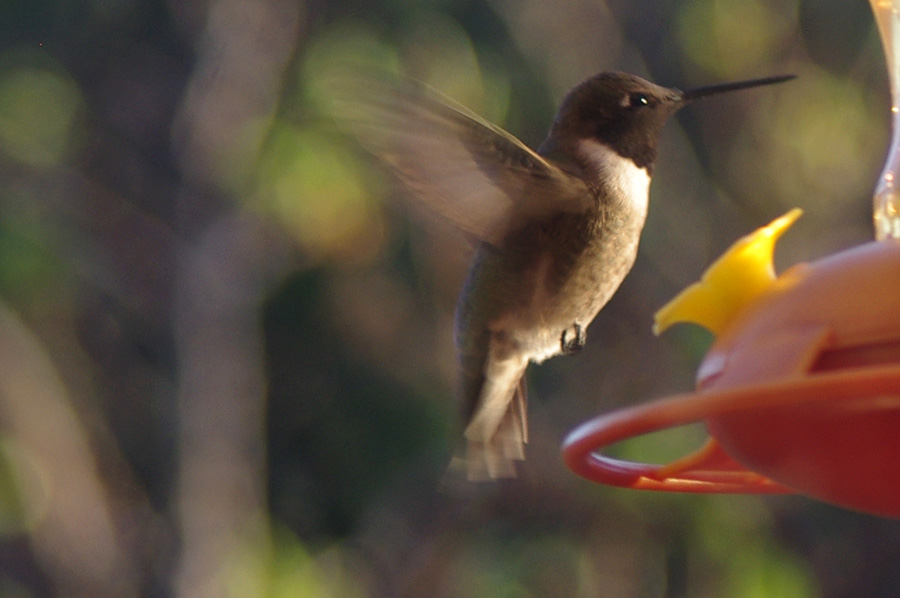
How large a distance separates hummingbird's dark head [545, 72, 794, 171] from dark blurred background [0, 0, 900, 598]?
7.20 feet

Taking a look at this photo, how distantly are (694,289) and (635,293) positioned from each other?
11.2 feet

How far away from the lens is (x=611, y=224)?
2012 millimetres

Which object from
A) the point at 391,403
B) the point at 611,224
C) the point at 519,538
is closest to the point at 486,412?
the point at 611,224

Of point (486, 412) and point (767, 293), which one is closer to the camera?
point (767, 293)

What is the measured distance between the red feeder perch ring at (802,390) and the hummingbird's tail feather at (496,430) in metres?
0.89

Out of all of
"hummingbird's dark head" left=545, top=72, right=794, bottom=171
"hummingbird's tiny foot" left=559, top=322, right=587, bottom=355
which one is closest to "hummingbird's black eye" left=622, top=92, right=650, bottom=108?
"hummingbird's dark head" left=545, top=72, right=794, bottom=171

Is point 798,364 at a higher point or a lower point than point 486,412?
higher

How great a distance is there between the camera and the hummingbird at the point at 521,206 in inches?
66.6

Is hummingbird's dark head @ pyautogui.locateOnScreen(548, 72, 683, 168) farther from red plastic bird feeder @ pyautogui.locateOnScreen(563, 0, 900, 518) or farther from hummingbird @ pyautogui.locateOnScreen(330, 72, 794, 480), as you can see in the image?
red plastic bird feeder @ pyautogui.locateOnScreen(563, 0, 900, 518)

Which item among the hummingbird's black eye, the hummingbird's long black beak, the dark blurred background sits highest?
the hummingbird's long black beak

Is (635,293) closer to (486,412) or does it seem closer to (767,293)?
(486,412)

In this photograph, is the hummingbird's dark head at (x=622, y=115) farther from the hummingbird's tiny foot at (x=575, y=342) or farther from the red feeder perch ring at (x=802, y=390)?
the red feeder perch ring at (x=802, y=390)

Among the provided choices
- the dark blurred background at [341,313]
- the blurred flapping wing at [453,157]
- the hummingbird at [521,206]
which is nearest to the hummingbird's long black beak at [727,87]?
the hummingbird at [521,206]

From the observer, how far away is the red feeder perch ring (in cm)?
103
